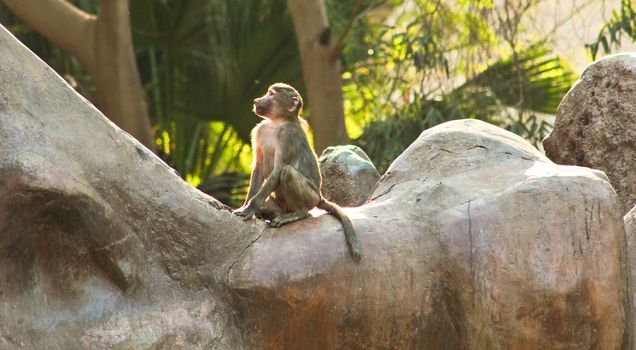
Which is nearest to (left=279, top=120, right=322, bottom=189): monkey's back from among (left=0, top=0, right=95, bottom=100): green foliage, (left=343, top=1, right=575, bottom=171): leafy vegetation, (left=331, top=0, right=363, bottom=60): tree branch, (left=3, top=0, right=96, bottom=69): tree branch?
(left=331, top=0, right=363, bottom=60): tree branch

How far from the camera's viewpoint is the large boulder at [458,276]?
5738 mm

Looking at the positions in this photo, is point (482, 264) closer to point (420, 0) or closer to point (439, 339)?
point (439, 339)

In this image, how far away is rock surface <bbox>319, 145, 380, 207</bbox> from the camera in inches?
331

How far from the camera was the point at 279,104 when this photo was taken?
682 centimetres

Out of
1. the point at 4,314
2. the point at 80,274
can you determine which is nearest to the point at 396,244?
the point at 80,274

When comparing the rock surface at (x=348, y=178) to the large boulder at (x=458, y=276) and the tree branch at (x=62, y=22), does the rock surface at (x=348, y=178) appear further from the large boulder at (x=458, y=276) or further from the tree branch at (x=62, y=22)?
the tree branch at (x=62, y=22)

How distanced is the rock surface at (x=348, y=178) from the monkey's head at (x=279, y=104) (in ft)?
5.28

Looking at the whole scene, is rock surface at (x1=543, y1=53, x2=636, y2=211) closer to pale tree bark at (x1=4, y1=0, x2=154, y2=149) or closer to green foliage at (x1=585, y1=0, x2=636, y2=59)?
green foliage at (x1=585, y1=0, x2=636, y2=59)

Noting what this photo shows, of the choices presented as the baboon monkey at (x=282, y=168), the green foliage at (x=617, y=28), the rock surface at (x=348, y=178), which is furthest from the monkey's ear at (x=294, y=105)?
the green foliage at (x=617, y=28)

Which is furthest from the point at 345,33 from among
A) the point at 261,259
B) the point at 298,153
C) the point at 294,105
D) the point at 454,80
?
the point at 261,259

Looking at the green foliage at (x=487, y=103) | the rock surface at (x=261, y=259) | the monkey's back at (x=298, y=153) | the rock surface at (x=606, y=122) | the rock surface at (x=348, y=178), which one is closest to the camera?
the rock surface at (x=261, y=259)

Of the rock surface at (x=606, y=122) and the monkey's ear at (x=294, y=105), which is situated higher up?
the monkey's ear at (x=294, y=105)

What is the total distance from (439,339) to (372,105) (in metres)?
8.40

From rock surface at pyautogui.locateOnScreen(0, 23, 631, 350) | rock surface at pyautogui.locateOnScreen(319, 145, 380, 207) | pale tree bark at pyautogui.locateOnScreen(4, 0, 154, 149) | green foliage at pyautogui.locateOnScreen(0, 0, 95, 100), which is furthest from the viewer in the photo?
green foliage at pyautogui.locateOnScreen(0, 0, 95, 100)
